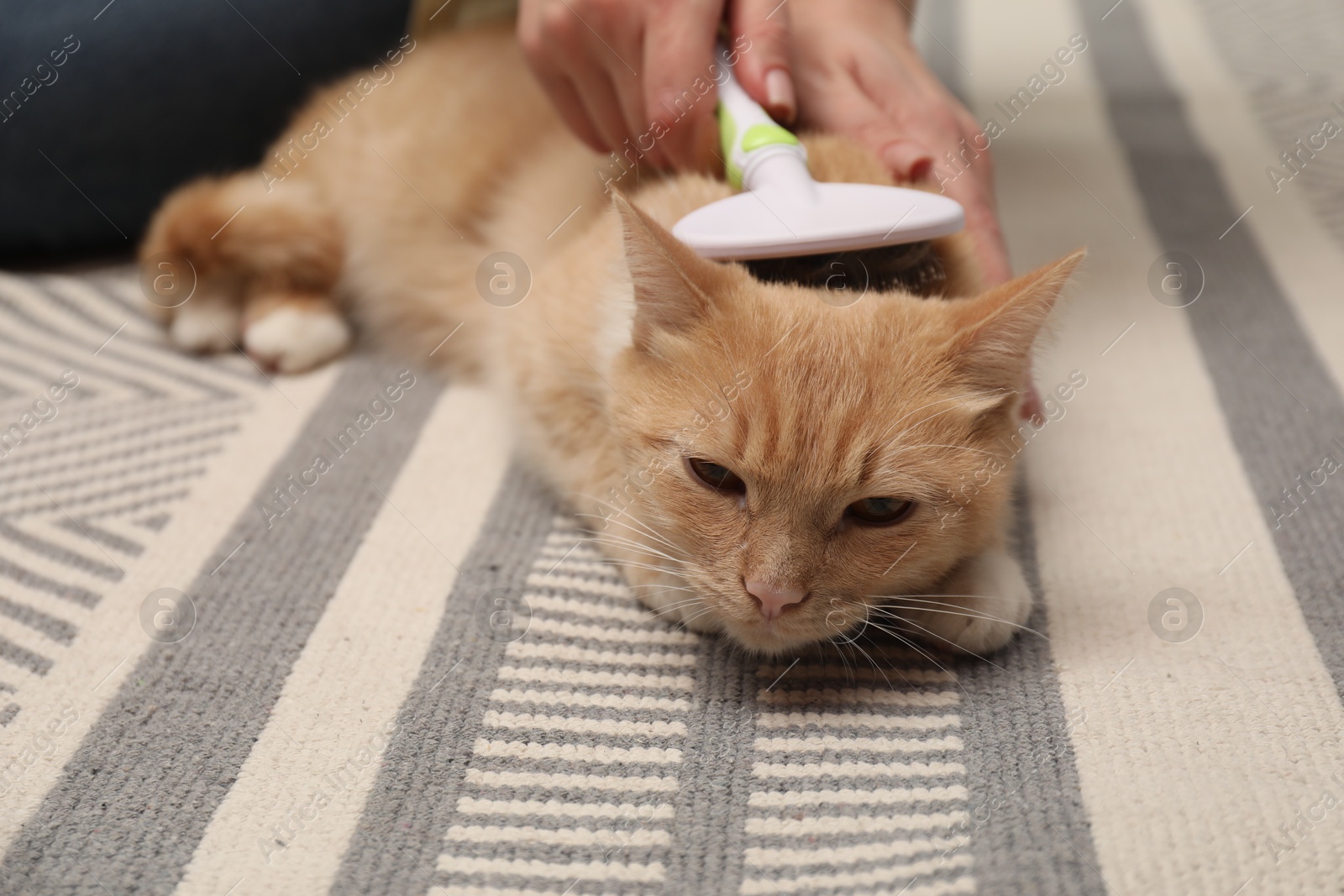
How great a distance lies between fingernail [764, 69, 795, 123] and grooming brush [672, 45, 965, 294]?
0.03 meters

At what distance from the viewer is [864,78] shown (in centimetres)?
142

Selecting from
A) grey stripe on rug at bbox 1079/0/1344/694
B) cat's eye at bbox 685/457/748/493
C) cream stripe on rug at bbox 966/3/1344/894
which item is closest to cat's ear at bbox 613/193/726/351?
cat's eye at bbox 685/457/748/493

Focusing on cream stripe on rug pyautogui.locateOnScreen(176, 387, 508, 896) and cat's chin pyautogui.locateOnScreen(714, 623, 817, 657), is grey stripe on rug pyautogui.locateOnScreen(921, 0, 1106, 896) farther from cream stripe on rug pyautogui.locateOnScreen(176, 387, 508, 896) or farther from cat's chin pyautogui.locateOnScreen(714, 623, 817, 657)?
cream stripe on rug pyautogui.locateOnScreen(176, 387, 508, 896)

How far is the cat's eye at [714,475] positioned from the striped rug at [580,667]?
0.69 ft

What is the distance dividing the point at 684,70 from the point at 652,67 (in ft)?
0.16

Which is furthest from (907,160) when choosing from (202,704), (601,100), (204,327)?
(204,327)

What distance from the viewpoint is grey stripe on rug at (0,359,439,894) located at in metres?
0.85

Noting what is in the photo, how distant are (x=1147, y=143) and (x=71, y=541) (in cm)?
235

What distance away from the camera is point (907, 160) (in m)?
1.25

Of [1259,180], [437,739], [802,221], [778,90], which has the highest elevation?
[1259,180]

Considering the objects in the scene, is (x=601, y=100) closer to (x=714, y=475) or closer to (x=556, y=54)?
(x=556, y=54)

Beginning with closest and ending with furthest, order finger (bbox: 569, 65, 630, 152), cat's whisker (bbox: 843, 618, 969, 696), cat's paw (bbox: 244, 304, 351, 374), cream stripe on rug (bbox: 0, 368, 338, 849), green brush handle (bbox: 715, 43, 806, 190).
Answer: cream stripe on rug (bbox: 0, 368, 338, 849), cat's whisker (bbox: 843, 618, 969, 696), green brush handle (bbox: 715, 43, 806, 190), finger (bbox: 569, 65, 630, 152), cat's paw (bbox: 244, 304, 351, 374)

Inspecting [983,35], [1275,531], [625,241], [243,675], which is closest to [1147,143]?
[983,35]

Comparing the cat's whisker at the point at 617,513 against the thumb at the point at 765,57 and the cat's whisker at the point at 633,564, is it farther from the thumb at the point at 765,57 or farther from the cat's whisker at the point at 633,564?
the thumb at the point at 765,57
